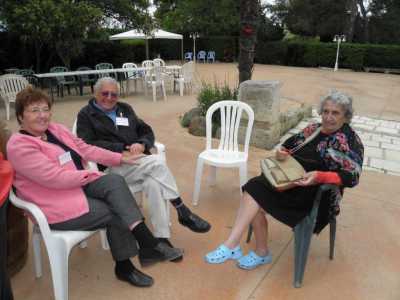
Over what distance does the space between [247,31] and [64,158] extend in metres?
3.94

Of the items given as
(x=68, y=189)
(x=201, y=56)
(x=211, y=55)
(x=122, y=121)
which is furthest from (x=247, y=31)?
(x=211, y=55)

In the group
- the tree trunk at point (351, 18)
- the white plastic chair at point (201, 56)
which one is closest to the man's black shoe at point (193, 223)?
the white plastic chair at point (201, 56)

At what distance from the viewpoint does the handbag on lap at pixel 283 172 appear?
2164 millimetres

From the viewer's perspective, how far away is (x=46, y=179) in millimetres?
1979

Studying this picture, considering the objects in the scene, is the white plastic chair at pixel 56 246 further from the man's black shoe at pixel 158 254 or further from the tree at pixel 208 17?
the tree at pixel 208 17

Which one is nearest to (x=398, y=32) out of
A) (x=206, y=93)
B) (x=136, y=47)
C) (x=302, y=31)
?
(x=302, y=31)

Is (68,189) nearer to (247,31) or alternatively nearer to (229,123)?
(229,123)

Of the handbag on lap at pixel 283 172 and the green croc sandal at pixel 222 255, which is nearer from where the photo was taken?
the handbag on lap at pixel 283 172

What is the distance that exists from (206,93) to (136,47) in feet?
42.4

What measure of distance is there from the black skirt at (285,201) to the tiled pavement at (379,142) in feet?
8.37

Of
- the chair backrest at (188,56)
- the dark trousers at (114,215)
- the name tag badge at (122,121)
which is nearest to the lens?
the dark trousers at (114,215)

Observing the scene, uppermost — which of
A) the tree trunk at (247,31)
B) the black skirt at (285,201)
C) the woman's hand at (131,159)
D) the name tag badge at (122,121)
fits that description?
the tree trunk at (247,31)

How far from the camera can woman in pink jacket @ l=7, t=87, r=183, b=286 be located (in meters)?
1.98

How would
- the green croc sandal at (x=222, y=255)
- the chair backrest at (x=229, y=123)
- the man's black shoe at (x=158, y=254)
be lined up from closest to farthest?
the man's black shoe at (x=158, y=254)
the green croc sandal at (x=222, y=255)
the chair backrest at (x=229, y=123)
